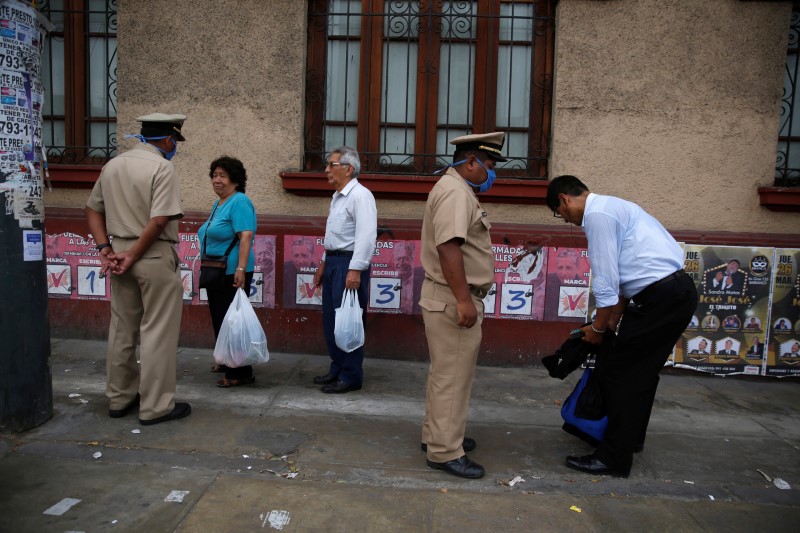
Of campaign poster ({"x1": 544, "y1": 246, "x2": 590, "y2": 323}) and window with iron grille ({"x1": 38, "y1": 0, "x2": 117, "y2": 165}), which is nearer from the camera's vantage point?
campaign poster ({"x1": 544, "y1": 246, "x2": 590, "y2": 323})

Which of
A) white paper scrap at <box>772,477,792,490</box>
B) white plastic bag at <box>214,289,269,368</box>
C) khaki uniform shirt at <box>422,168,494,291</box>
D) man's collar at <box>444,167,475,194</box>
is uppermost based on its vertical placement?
man's collar at <box>444,167,475,194</box>

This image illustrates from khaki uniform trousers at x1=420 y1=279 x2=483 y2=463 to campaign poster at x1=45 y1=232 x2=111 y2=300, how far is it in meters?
3.88

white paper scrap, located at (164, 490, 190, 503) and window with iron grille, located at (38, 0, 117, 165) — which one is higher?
window with iron grille, located at (38, 0, 117, 165)

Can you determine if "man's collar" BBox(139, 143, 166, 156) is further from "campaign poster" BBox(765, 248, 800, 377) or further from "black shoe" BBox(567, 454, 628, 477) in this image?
"campaign poster" BBox(765, 248, 800, 377)

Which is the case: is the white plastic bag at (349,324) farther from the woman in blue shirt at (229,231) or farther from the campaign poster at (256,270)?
the campaign poster at (256,270)

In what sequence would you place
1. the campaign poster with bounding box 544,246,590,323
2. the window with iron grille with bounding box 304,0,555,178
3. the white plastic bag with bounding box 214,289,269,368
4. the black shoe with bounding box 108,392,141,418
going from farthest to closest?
→ the window with iron grille with bounding box 304,0,555,178 < the campaign poster with bounding box 544,246,590,323 < the white plastic bag with bounding box 214,289,269,368 < the black shoe with bounding box 108,392,141,418

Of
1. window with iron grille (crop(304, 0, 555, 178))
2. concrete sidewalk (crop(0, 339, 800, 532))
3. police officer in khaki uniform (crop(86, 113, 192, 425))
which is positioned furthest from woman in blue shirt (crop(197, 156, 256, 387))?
window with iron grille (crop(304, 0, 555, 178))

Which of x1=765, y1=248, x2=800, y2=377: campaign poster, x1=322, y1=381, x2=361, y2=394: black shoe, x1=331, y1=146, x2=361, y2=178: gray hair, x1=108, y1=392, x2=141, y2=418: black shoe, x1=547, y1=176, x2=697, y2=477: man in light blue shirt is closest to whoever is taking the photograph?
x1=547, y1=176, x2=697, y2=477: man in light blue shirt

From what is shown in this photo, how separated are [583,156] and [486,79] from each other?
1.16 meters

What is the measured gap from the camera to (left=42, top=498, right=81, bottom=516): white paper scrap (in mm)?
3238

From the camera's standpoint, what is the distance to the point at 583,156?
597 cm

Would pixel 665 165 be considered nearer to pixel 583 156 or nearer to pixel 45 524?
pixel 583 156

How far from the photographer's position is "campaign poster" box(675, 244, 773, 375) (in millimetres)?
5812

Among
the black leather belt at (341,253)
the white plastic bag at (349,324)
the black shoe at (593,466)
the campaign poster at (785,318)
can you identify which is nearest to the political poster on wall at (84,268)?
the black leather belt at (341,253)
